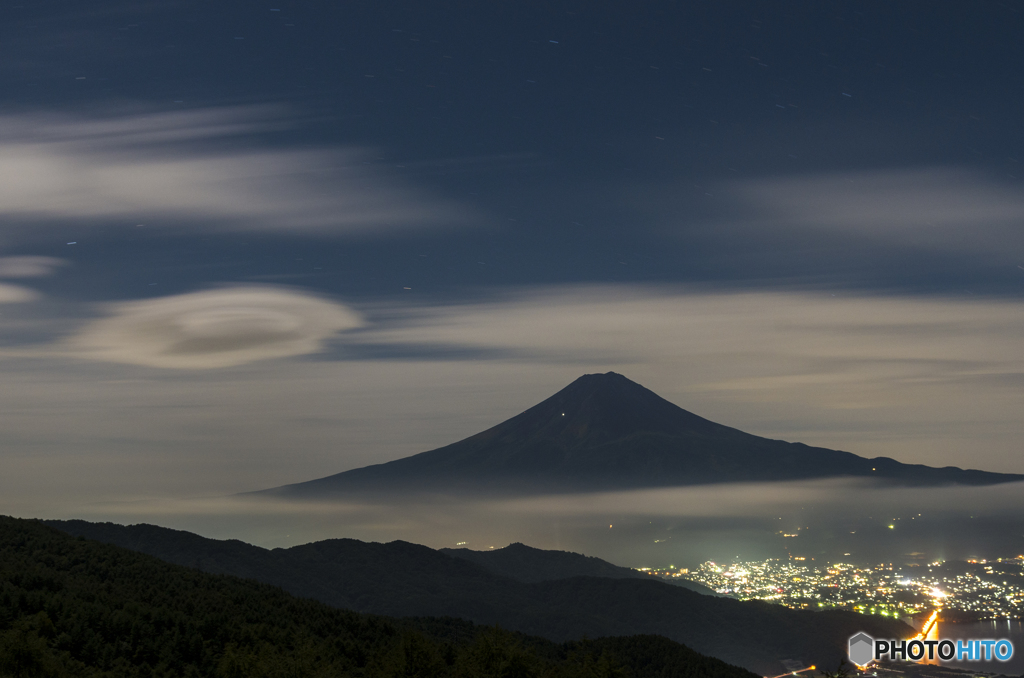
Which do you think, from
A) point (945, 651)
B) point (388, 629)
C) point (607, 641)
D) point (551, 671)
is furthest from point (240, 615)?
point (607, 641)

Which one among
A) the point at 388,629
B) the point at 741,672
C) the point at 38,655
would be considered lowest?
the point at 741,672

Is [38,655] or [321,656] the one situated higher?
[38,655]

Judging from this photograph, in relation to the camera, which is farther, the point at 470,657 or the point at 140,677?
the point at 470,657

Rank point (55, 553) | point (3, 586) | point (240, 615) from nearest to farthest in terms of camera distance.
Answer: point (3, 586), point (240, 615), point (55, 553)

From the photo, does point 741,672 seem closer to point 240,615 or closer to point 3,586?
point 240,615

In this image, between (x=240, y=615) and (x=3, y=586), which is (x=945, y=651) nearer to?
(x=240, y=615)

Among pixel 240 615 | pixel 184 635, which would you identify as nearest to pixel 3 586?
pixel 184 635

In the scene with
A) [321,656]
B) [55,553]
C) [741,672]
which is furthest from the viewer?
[741,672]
